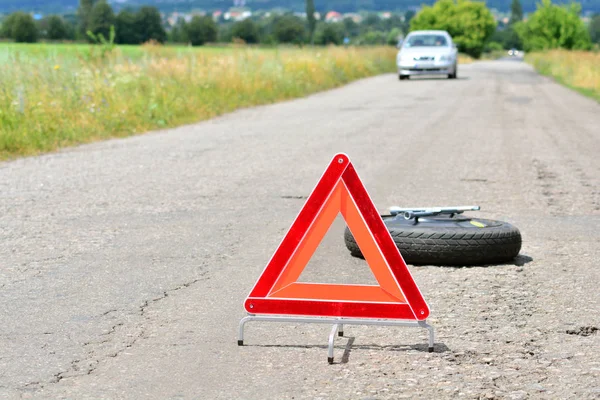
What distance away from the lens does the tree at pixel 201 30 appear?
7244cm

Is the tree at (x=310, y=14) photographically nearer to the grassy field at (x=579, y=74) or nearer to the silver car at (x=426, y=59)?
the grassy field at (x=579, y=74)

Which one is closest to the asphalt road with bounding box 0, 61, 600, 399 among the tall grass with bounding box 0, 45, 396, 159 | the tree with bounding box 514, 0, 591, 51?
the tall grass with bounding box 0, 45, 396, 159

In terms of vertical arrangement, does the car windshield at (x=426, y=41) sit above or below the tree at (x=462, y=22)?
above

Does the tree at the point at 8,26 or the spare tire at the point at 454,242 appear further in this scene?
the tree at the point at 8,26

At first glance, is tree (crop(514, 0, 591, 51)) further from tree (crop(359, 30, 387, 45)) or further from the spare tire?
the spare tire

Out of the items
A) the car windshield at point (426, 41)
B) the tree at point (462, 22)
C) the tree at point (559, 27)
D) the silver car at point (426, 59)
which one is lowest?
the tree at point (462, 22)

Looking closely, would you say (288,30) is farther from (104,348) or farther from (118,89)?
(104,348)

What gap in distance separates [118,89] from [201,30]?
60296 mm

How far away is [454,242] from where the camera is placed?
18.0 ft

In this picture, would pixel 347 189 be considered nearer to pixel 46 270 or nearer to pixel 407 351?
pixel 407 351

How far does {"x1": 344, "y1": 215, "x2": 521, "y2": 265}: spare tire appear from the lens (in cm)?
550

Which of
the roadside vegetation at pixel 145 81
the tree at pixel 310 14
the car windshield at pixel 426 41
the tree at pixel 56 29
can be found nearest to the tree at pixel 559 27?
the roadside vegetation at pixel 145 81

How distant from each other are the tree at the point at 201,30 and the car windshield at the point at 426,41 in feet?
125

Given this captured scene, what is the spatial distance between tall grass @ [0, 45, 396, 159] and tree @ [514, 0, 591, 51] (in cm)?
5434
